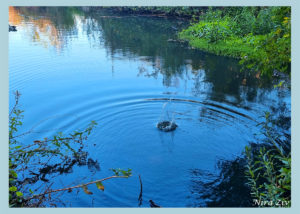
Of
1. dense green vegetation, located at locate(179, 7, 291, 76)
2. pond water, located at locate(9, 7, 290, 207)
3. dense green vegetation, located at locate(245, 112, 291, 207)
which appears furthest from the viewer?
dense green vegetation, located at locate(179, 7, 291, 76)

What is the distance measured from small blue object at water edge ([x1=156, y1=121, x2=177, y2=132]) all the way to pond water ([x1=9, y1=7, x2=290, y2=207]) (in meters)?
0.12

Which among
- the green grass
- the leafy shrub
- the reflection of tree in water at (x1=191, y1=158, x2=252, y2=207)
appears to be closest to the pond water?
the reflection of tree in water at (x1=191, y1=158, x2=252, y2=207)

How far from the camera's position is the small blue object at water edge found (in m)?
6.34

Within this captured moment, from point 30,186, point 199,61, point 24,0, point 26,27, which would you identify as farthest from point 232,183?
point 26,27

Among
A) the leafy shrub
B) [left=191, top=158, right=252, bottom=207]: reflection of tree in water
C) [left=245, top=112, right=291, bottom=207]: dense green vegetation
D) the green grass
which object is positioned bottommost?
[left=191, top=158, right=252, bottom=207]: reflection of tree in water

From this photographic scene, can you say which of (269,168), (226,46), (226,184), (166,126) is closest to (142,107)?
(166,126)

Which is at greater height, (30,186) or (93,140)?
(93,140)

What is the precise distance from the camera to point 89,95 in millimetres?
8125

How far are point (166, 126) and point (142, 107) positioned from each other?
121 centimetres

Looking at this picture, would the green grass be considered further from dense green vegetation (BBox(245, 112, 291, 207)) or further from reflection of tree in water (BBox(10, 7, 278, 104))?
dense green vegetation (BBox(245, 112, 291, 207))

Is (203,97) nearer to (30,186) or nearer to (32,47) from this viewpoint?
(30,186)

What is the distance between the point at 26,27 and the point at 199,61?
496 inches

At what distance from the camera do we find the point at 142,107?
7336 mm

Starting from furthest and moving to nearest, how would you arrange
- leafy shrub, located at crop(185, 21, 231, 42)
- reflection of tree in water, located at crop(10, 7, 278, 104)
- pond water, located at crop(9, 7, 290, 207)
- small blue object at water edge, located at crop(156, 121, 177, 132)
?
1. leafy shrub, located at crop(185, 21, 231, 42)
2. reflection of tree in water, located at crop(10, 7, 278, 104)
3. small blue object at water edge, located at crop(156, 121, 177, 132)
4. pond water, located at crop(9, 7, 290, 207)
